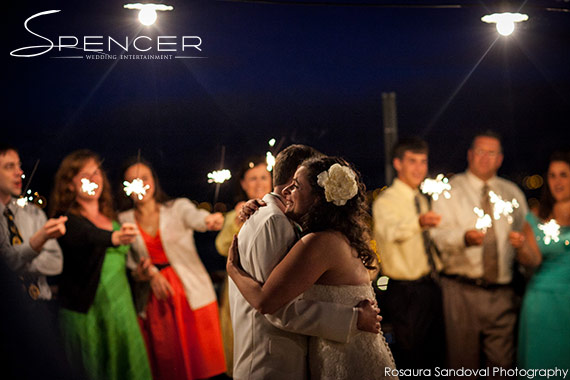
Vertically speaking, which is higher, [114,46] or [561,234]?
[114,46]

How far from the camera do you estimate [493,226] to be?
4.55 metres

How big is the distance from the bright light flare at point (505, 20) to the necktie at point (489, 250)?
0.95m

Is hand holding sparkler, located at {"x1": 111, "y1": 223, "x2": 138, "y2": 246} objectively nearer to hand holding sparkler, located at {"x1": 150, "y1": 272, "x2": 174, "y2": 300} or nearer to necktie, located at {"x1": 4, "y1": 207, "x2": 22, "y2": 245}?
hand holding sparkler, located at {"x1": 150, "y1": 272, "x2": 174, "y2": 300}

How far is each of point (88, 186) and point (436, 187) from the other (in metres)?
2.03

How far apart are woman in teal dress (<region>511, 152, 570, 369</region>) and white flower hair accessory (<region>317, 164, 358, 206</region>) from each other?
2.07 m

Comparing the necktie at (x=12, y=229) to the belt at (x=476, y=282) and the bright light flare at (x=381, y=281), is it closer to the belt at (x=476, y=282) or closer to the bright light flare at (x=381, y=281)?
the bright light flare at (x=381, y=281)

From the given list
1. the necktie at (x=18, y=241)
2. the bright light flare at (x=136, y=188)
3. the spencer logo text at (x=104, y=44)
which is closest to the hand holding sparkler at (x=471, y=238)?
the bright light flare at (x=136, y=188)

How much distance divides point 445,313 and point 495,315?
0.32m

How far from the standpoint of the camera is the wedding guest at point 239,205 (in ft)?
13.9

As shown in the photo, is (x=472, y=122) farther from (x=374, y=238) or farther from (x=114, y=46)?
(x=114, y=46)

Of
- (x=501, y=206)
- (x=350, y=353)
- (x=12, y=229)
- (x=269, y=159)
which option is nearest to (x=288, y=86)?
(x=269, y=159)

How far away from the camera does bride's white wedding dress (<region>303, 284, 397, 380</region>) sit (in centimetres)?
284

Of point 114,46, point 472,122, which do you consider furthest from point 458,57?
point 114,46

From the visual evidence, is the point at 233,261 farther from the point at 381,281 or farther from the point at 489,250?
the point at 489,250
